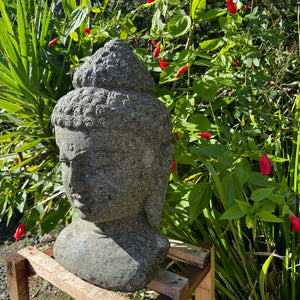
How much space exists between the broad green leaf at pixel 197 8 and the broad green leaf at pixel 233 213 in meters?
0.95

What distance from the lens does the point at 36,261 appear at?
1.30m

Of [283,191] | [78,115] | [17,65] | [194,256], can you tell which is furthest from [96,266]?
[17,65]

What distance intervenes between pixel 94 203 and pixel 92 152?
193 mm

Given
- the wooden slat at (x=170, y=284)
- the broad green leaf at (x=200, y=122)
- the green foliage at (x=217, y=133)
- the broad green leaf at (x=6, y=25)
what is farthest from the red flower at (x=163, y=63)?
the broad green leaf at (x=6, y=25)

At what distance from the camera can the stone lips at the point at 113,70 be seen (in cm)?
110

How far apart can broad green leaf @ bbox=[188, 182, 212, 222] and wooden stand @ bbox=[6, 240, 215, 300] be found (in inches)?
7.3

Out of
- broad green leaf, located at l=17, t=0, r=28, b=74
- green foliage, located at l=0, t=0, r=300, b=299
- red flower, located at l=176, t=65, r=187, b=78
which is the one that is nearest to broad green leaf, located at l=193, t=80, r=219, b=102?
green foliage, located at l=0, t=0, r=300, b=299

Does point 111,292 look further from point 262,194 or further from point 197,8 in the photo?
point 197,8

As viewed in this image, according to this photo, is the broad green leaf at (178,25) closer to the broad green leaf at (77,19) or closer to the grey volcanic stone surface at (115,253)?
the broad green leaf at (77,19)

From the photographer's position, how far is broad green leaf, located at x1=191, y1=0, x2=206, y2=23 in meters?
1.43

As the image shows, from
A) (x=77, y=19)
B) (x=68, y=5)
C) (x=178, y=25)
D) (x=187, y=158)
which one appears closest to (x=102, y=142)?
(x=187, y=158)

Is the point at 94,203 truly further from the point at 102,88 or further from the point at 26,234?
the point at 26,234

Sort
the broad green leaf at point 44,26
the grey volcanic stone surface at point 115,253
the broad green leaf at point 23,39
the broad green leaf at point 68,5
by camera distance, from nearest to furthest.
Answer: the grey volcanic stone surface at point 115,253 → the broad green leaf at point 23,39 → the broad green leaf at point 44,26 → the broad green leaf at point 68,5

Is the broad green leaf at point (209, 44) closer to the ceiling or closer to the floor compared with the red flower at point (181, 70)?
closer to the ceiling
